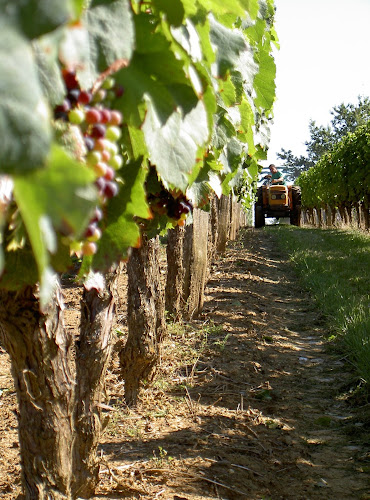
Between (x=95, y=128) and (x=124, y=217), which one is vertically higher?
(x=95, y=128)

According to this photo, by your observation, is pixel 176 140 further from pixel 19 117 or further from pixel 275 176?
pixel 275 176

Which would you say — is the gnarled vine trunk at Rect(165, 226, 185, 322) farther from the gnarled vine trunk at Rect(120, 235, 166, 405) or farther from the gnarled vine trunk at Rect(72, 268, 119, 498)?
the gnarled vine trunk at Rect(72, 268, 119, 498)

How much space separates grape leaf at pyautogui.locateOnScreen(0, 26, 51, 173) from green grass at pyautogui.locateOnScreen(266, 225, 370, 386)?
3.88 m

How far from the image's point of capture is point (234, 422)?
358 cm

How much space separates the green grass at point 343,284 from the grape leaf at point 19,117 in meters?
3.88

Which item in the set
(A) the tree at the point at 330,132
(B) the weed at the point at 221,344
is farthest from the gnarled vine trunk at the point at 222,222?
(A) the tree at the point at 330,132

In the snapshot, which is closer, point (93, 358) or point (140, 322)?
point (93, 358)

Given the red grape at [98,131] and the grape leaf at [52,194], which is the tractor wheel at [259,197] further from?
the grape leaf at [52,194]

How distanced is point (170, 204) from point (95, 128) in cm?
80

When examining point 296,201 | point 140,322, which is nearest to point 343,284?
point 140,322

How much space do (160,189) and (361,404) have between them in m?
3.01

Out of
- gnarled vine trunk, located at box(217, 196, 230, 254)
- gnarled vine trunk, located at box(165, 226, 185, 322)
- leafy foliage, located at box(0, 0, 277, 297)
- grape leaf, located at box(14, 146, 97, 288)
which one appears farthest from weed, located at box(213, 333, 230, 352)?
gnarled vine trunk, located at box(217, 196, 230, 254)

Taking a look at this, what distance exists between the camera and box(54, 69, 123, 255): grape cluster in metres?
0.69

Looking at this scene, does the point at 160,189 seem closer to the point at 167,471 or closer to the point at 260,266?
the point at 167,471
